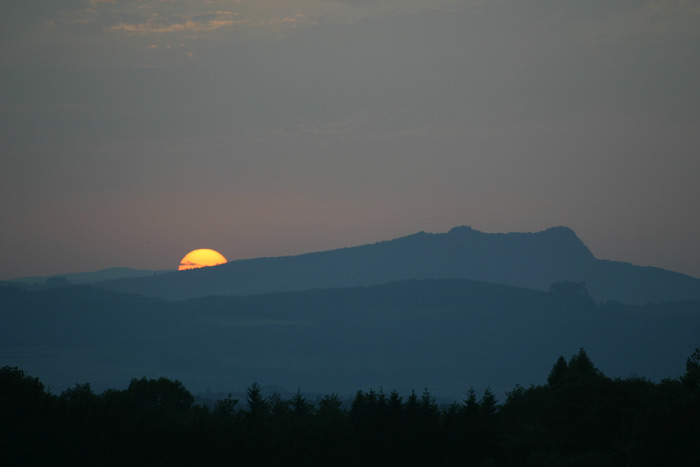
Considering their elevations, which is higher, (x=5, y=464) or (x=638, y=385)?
(x=638, y=385)

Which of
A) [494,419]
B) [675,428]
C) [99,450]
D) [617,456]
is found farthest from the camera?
[494,419]

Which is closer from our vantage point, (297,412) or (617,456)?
(617,456)

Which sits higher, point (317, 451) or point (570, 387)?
point (570, 387)

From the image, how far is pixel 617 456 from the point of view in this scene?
6588 centimetres

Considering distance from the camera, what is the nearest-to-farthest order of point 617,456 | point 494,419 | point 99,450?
point 617,456, point 99,450, point 494,419

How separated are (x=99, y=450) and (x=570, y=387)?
43634 mm

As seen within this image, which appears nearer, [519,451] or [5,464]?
[5,464]

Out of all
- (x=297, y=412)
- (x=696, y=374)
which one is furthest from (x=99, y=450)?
(x=696, y=374)

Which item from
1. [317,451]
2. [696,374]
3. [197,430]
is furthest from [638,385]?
[197,430]

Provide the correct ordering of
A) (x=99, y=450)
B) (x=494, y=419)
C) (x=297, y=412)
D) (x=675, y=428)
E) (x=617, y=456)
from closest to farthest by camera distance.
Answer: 1. (x=675, y=428)
2. (x=617, y=456)
3. (x=99, y=450)
4. (x=494, y=419)
5. (x=297, y=412)

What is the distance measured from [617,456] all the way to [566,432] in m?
8.87

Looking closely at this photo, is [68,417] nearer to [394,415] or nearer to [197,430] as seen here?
[197,430]

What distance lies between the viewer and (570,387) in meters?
77.8

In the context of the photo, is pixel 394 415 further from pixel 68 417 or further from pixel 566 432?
pixel 68 417
